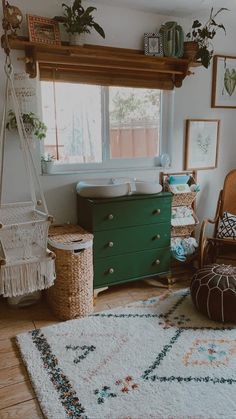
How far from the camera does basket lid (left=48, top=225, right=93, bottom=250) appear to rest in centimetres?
239

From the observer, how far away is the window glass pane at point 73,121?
2.79m

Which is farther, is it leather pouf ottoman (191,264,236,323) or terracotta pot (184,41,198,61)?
terracotta pot (184,41,198,61)

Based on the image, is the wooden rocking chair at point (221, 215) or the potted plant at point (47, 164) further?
the wooden rocking chair at point (221, 215)

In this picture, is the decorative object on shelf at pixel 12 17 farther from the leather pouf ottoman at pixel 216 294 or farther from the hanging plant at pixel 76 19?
the leather pouf ottoman at pixel 216 294

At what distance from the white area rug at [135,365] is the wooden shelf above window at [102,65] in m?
1.87

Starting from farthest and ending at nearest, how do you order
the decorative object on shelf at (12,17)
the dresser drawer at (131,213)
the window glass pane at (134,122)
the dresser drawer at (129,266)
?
the window glass pane at (134,122), the dresser drawer at (129,266), the dresser drawer at (131,213), the decorative object on shelf at (12,17)

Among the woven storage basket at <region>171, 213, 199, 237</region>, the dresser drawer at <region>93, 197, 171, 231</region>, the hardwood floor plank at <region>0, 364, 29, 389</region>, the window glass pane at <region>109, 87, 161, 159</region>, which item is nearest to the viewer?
the hardwood floor plank at <region>0, 364, 29, 389</region>

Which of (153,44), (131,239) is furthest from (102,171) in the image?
(153,44)

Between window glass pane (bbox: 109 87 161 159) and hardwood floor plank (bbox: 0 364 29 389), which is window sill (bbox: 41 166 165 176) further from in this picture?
hardwood floor plank (bbox: 0 364 29 389)

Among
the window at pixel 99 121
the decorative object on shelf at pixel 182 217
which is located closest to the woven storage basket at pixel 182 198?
the decorative object on shelf at pixel 182 217

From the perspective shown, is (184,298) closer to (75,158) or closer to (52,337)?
(52,337)

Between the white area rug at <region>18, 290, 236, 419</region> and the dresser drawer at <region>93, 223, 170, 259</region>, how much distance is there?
465mm

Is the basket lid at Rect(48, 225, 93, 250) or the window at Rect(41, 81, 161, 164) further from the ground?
the window at Rect(41, 81, 161, 164)

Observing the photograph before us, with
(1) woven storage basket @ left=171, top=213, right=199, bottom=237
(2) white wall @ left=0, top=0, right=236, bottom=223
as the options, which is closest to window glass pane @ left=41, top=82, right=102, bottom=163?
(2) white wall @ left=0, top=0, right=236, bottom=223
